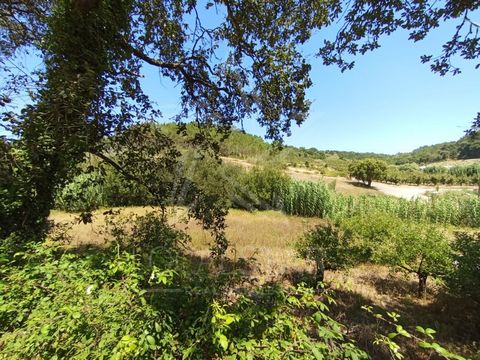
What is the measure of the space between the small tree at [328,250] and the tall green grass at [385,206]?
969cm

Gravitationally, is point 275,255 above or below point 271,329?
below

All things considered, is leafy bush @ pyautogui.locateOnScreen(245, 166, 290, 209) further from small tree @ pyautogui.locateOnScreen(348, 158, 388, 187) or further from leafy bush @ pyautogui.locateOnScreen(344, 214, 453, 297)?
small tree @ pyautogui.locateOnScreen(348, 158, 388, 187)

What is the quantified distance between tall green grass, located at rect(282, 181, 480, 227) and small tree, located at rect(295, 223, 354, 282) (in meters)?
9.69

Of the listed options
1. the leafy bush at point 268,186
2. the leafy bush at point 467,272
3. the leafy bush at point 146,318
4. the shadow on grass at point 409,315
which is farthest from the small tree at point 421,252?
the leafy bush at point 268,186

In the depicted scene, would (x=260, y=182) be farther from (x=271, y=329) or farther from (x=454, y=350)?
(x=271, y=329)

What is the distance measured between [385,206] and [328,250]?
1310 cm

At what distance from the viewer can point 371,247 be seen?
6.28 meters

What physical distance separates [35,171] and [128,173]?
143cm

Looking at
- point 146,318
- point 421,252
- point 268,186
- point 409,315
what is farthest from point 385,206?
point 146,318

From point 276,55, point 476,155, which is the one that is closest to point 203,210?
point 276,55

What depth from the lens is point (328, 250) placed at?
6.32 metres

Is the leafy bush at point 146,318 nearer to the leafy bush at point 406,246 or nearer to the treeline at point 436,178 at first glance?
the leafy bush at point 406,246

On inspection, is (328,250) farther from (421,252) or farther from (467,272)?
(467,272)

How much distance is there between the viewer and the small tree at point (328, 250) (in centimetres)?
630
